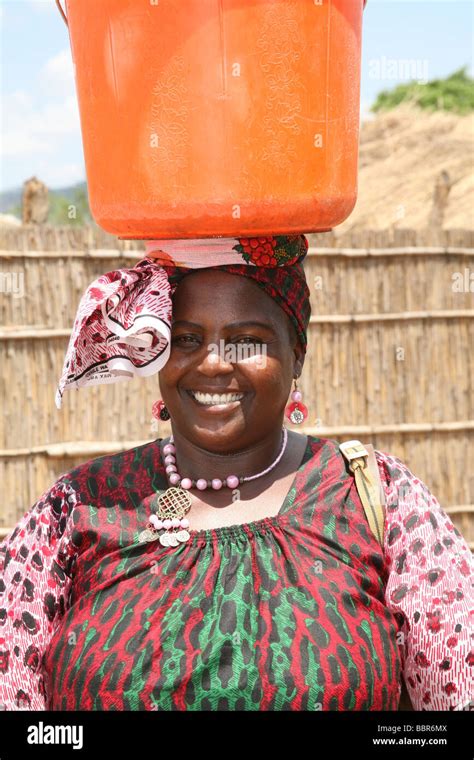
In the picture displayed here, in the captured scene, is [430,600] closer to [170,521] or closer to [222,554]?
[222,554]

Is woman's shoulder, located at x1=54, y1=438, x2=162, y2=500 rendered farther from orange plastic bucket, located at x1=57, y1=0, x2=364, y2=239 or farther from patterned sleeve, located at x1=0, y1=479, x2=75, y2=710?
orange plastic bucket, located at x1=57, y1=0, x2=364, y2=239

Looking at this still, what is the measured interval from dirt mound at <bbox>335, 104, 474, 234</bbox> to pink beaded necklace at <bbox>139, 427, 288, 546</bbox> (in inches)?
259

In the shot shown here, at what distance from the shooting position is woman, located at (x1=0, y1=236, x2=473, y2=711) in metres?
2.06

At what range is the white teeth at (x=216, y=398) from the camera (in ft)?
7.31

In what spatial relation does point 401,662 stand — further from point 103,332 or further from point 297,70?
point 297,70

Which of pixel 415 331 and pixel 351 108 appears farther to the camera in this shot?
pixel 415 331

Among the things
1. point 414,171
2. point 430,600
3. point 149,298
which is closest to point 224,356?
point 149,298

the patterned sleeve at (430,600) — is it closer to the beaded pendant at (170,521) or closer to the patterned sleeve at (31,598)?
the beaded pendant at (170,521)

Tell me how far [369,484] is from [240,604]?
0.41 meters

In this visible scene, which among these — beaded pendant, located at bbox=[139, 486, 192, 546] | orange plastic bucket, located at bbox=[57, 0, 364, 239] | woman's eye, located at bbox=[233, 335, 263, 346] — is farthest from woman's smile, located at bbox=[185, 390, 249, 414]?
orange plastic bucket, located at bbox=[57, 0, 364, 239]
